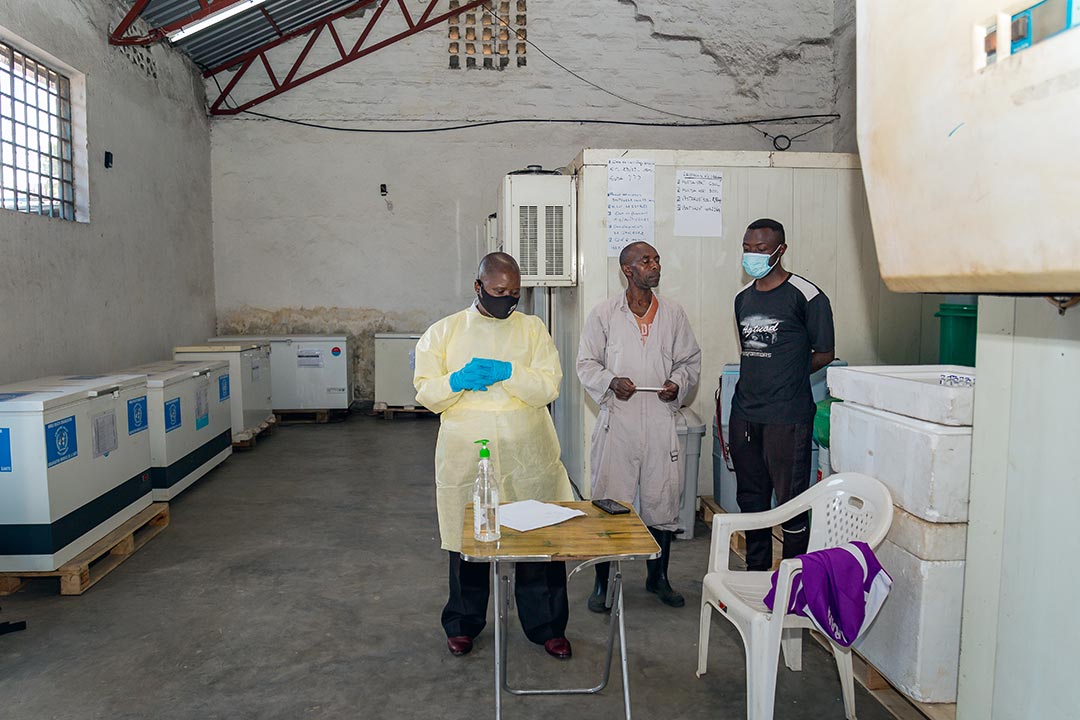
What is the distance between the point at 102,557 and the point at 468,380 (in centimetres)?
288

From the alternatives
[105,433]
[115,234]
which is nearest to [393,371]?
[115,234]

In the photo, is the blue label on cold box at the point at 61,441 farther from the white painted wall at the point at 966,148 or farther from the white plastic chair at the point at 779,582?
the white painted wall at the point at 966,148

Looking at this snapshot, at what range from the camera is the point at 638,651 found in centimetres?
319

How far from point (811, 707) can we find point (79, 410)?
3823 mm

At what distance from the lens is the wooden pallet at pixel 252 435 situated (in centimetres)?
720

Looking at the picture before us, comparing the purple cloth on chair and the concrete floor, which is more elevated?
the purple cloth on chair

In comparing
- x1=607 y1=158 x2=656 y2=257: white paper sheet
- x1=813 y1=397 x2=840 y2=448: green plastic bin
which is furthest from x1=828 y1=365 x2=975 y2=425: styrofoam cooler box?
x1=607 y1=158 x2=656 y2=257: white paper sheet

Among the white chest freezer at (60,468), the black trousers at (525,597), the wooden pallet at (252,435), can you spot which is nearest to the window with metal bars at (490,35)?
the wooden pallet at (252,435)

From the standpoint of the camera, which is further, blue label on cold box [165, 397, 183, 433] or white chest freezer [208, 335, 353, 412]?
white chest freezer [208, 335, 353, 412]

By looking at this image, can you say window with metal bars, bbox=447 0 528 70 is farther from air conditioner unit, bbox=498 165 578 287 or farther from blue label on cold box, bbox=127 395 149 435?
blue label on cold box, bbox=127 395 149 435

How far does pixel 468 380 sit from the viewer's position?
114 inches

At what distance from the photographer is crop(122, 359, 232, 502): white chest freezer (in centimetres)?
521

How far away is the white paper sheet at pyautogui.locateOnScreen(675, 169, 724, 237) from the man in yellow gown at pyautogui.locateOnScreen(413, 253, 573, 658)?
2.00 m

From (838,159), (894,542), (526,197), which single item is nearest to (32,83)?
(526,197)
